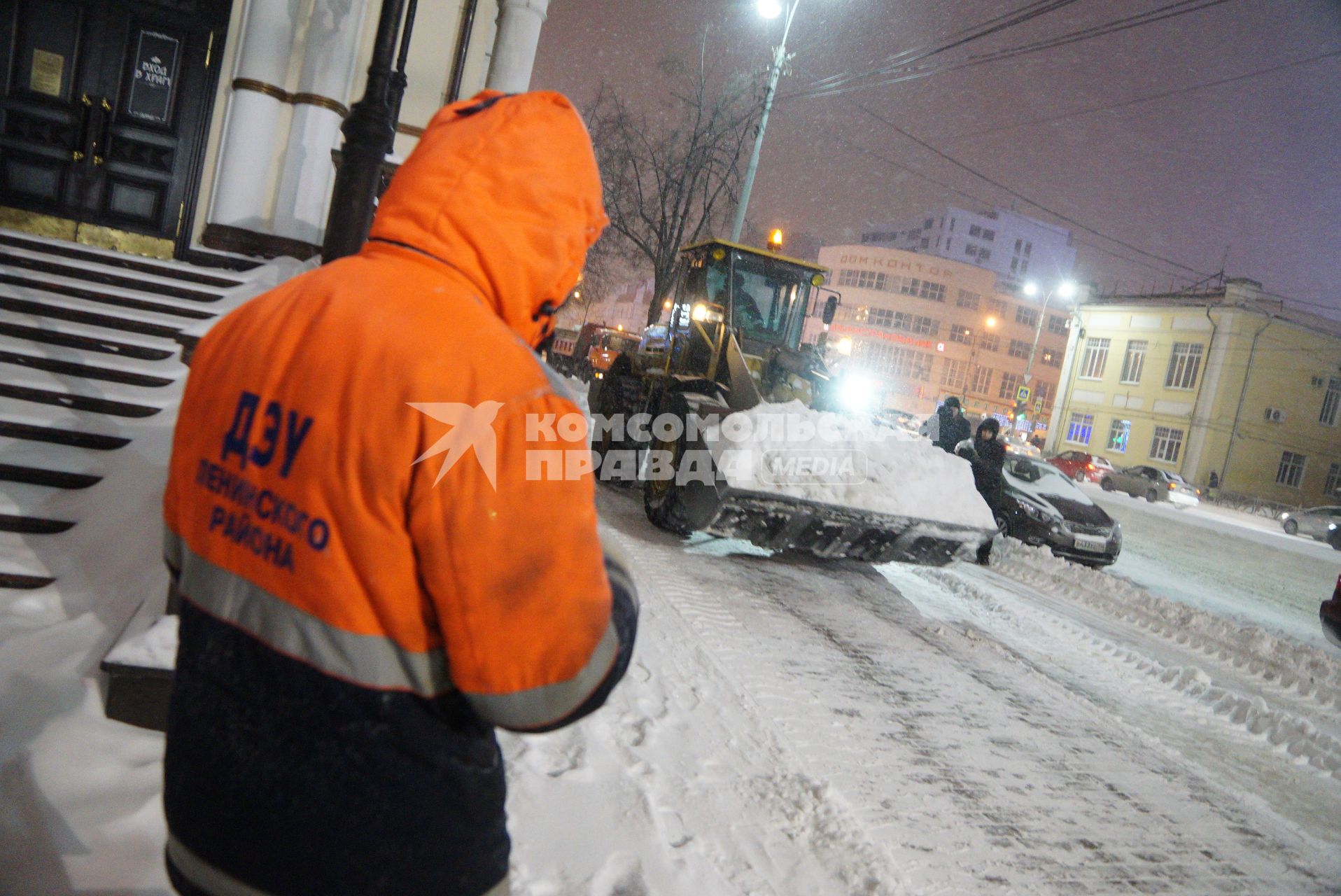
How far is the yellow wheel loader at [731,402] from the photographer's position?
6.83m

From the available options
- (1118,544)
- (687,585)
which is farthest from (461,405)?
(1118,544)

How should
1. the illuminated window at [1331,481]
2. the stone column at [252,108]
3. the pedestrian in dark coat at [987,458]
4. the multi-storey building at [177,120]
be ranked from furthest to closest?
the illuminated window at [1331,481] → the pedestrian in dark coat at [987,458] → the stone column at [252,108] → the multi-storey building at [177,120]

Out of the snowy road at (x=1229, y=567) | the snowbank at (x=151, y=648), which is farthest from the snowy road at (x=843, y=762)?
the snowy road at (x=1229, y=567)

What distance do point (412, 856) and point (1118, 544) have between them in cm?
1241

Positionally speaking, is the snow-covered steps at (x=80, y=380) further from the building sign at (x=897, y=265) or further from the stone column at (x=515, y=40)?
the building sign at (x=897, y=265)

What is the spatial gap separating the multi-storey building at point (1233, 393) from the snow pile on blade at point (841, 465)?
40613mm

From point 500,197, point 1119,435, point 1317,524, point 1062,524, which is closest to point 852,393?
point 1062,524

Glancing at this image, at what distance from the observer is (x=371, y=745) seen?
44.2 inches

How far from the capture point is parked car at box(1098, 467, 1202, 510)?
103ft


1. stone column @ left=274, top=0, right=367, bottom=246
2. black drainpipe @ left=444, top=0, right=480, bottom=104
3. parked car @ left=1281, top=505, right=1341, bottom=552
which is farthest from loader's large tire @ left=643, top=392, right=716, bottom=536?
parked car @ left=1281, top=505, right=1341, bottom=552

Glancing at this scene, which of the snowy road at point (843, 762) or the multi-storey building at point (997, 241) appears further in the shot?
the multi-storey building at point (997, 241)

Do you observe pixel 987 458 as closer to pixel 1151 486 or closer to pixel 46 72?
pixel 46 72

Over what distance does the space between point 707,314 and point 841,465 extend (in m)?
2.71

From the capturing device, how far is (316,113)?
Answer: 27.8ft
